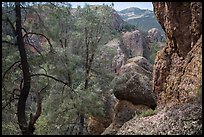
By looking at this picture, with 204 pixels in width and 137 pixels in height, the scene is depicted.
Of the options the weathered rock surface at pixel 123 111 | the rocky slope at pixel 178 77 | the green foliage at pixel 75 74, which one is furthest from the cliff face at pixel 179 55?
the weathered rock surface at pixel 123 111

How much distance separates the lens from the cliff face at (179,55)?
10531 mm

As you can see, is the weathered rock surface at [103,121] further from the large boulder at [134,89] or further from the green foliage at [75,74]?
the green foliage at [75,74]

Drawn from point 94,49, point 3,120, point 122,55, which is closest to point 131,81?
point 94,49

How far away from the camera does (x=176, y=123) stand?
315 inches

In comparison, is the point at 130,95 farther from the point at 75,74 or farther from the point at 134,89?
the point at 75,74

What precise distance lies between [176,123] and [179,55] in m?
5.08

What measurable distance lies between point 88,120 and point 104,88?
10.8 feet

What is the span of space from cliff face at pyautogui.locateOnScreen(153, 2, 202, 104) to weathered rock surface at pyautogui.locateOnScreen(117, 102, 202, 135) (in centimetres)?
126

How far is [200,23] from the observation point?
10.5 metres

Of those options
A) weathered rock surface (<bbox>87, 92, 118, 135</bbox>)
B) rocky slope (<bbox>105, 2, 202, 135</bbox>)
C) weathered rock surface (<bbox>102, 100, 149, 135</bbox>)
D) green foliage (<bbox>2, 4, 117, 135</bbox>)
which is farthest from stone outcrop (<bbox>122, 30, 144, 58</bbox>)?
rocky slope (<bbox>105, 2, 202, 135</bbox>)

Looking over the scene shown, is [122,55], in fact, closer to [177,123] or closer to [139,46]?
[139,46]

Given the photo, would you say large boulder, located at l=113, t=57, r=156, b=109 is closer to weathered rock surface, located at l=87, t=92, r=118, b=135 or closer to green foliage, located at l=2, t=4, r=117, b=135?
green foliage, located at l=2, t=4, r=117, b=135

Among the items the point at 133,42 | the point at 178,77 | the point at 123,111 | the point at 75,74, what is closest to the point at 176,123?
the point at 178,77

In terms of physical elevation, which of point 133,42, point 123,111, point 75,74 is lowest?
point 123,111
